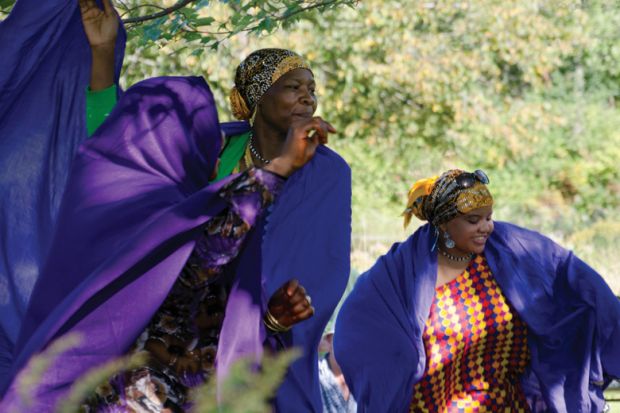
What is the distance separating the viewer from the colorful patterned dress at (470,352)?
6102 millimetres

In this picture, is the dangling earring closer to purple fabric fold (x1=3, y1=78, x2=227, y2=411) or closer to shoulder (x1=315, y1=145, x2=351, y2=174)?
shoulder (x1=315, y1=145, x2=351, y2=174)

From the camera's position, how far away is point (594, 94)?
18.9 meters

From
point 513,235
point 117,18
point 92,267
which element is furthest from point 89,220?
point 513,235

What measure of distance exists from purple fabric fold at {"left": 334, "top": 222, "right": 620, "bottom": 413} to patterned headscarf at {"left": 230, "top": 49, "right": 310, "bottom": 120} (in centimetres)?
147

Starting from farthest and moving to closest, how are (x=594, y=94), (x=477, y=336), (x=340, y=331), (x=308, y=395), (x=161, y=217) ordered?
(x=594, y=94)
(x=340, y=331)
(x=477, y=336)
(x=308, y=395)
(x=161, y=217)

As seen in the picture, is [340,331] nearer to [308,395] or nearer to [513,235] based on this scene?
[513,235]

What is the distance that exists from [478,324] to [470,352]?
14 cm

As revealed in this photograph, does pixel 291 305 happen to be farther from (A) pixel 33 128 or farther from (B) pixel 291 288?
(A) pixel 33 128

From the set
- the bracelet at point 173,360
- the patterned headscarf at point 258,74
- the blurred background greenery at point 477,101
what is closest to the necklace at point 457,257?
the patterned headscarf at point 258,74

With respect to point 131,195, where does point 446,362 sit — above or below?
below

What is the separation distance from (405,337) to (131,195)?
2796mm

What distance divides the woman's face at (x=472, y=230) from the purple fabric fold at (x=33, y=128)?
2309 millimetres

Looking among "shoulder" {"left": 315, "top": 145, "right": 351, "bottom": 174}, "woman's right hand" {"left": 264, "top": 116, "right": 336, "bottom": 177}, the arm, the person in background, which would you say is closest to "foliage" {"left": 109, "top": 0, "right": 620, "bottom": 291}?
the person in background

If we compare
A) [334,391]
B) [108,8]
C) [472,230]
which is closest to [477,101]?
[334,391]
